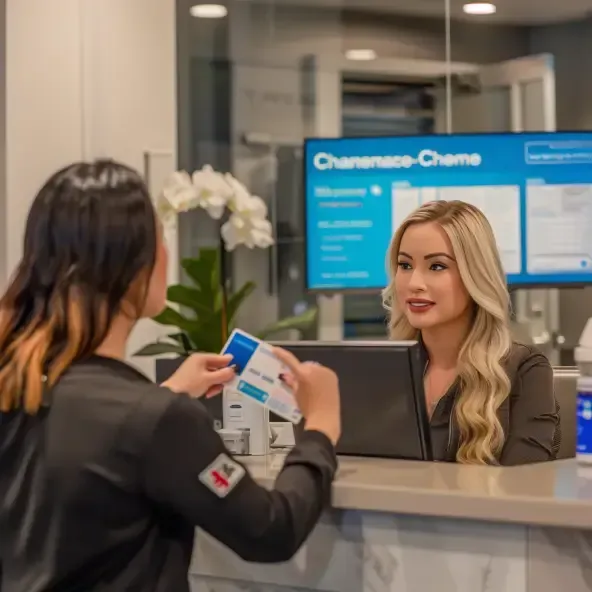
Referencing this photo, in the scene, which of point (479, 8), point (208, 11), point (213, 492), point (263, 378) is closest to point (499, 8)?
point (479, 8)

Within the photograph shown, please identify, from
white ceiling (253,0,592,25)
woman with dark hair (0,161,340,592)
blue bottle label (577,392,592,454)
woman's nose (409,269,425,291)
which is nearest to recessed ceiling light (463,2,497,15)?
white ceiling (253,0,592,25)

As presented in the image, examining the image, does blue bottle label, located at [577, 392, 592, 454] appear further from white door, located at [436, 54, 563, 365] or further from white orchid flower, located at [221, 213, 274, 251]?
white door, located at [436, 54, 563, 365]

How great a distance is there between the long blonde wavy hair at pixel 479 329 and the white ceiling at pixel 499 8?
3023 mm

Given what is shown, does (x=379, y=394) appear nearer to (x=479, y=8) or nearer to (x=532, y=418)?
(x=532, y=418)

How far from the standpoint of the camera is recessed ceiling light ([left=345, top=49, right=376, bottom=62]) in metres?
5.04

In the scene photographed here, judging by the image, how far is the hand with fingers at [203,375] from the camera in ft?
4.84

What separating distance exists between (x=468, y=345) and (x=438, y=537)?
753 millimetres

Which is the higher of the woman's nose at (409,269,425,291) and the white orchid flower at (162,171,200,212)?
the white orchid flower at (162,171,200,212)

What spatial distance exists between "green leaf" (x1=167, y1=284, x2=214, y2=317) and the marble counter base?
1.52 m

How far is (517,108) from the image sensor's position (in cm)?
497

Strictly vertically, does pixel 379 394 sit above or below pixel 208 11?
below

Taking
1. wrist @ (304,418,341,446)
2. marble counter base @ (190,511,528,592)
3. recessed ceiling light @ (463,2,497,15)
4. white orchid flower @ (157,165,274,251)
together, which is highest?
recessed ceiling light @ (463,2,497,15)

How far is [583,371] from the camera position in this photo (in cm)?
167

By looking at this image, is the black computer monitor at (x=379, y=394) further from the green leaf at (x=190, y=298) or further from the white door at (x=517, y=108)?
the white door at (x=517, y=108)
